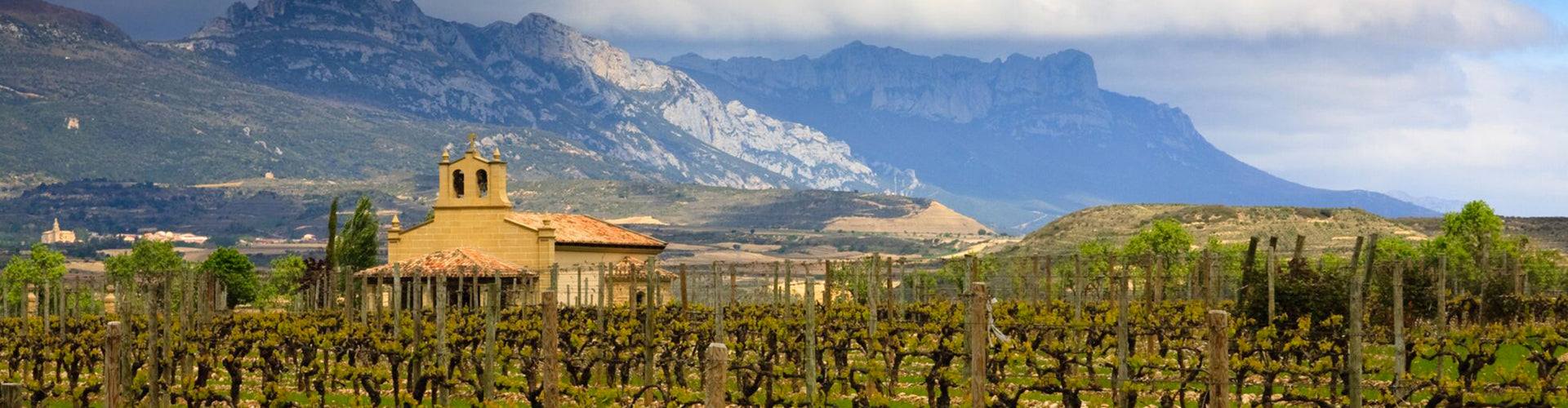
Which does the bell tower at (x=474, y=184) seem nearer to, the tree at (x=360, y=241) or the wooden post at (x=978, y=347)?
the tree at (x=360, y=241)

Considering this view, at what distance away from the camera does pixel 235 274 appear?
93.3 metres

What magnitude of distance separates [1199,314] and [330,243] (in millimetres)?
50865

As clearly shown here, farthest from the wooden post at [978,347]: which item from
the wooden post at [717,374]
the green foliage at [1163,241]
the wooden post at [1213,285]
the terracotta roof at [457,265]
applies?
the green foliage at [1163,241]

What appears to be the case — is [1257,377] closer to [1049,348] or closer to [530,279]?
[1049,348]

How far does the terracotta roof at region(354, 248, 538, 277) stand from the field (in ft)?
44.1

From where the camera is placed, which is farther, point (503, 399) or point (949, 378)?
point (503, 399)

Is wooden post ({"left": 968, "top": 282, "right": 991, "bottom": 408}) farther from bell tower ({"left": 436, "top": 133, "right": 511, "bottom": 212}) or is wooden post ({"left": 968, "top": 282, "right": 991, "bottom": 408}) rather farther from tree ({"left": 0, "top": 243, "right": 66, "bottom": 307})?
tree ({"left": 0, "top": 243, "right": 66, "bottom": 307})

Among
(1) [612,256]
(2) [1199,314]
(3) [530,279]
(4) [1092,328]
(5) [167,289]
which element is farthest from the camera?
(1) [612,256]

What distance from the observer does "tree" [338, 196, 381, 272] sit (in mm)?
90188

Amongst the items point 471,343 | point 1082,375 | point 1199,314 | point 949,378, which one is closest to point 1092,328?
point 1082,375

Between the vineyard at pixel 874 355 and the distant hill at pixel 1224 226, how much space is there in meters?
82.5

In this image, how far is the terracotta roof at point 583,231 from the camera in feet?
231

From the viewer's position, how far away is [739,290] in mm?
147750

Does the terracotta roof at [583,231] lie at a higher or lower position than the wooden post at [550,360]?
higher
